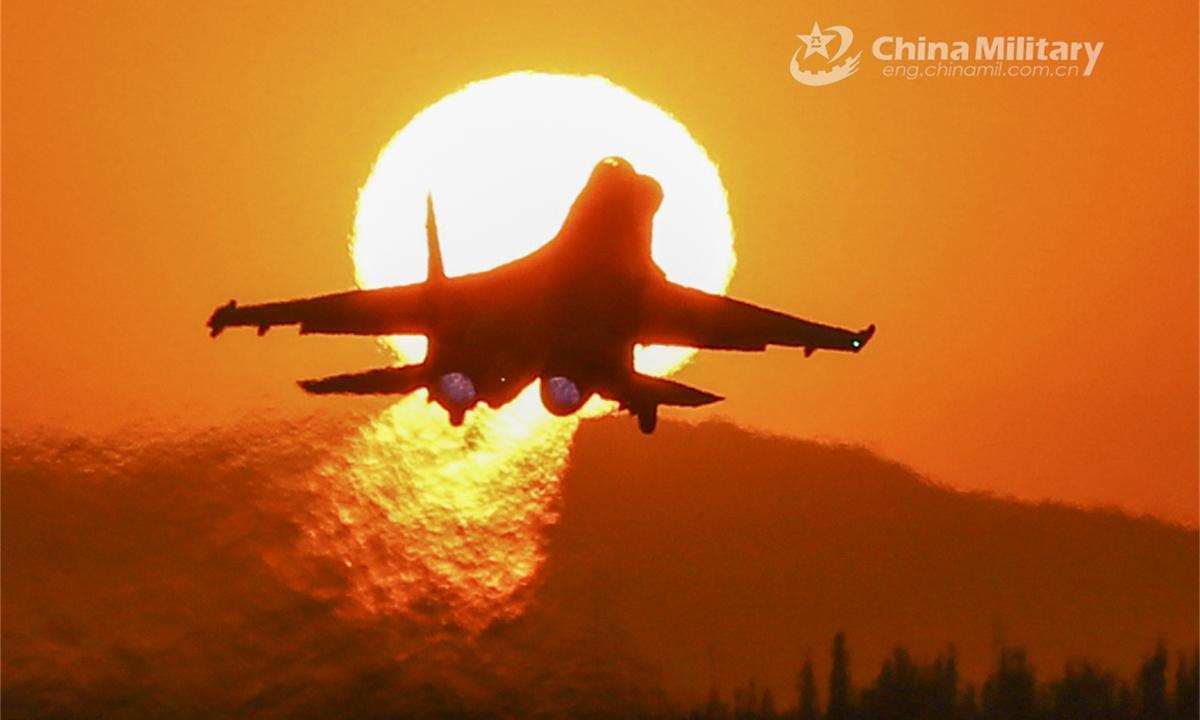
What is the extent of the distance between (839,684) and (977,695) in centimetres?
203

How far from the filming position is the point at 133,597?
18.6 meters

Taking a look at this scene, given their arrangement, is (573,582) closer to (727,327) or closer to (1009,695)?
(727,327)

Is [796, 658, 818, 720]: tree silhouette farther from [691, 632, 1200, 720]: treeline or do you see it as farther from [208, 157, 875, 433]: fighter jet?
[208, 157, 875, 433]: fighter jet

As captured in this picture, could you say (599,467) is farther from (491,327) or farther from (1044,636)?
(1044,636)

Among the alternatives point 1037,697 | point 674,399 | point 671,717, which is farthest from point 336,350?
point 1037,697

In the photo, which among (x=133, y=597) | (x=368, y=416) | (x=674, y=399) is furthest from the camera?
(x=368, y=416)

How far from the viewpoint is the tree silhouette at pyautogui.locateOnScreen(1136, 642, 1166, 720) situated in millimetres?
20828

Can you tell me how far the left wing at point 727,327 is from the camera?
18.0m

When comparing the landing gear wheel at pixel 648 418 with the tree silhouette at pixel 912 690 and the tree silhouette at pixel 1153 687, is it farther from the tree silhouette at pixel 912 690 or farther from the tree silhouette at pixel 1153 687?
the tree silhouette at pixel 1153 687

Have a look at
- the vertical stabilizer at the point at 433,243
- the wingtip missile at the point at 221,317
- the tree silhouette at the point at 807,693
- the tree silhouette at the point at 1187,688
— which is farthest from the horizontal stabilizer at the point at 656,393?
the tree silhouette at the point at 1187,688

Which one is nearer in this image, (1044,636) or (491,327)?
(491,327)

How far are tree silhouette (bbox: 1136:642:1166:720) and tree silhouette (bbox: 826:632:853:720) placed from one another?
174 inches

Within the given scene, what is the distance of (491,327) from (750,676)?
20.7 ft

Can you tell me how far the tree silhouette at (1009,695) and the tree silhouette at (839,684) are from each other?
2.03 metres
